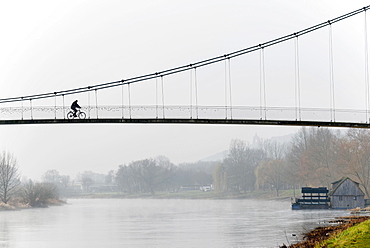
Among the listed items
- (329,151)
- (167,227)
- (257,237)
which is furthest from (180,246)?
(329,151)

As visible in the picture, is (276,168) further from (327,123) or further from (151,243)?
(151,243)

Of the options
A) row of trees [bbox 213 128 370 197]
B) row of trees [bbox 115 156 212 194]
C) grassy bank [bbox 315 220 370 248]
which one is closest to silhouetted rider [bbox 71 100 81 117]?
grassy bank [bbox 315 220 370 248]

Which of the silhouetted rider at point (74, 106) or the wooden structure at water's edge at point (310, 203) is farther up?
the silhouetted rider at point (74, 106)

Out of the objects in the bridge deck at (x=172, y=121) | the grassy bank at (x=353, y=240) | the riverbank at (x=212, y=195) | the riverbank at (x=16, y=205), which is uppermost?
the bridge deck at (x=172, y=121)

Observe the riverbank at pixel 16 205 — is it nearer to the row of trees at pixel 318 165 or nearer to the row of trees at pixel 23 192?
the row of trees at pixel 23 192

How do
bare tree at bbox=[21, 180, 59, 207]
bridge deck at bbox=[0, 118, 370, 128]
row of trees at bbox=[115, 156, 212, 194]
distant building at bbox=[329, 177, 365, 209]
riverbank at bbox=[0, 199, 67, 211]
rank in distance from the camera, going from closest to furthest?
bridge deck at bbox=[0, 118, 370, 128]
distant building at bbox=[329, 177, 365, 209]
riverbank at bbox=[0, 199, 67, 211]
bare tree at bbox=[21, 180, 59, 207]
row of trees at bbox=[115, 156, 212, 194]

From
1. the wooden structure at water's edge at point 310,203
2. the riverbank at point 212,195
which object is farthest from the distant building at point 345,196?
the riverbank at point 212,195

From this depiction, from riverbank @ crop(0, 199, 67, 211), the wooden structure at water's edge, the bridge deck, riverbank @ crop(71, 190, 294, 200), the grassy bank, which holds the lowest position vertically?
riverbank @ crop(71, 190, 294, 200)

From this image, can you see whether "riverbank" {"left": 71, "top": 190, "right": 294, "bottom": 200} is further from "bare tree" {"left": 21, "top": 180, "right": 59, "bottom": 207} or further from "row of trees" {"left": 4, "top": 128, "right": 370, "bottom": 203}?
"bare tree" {"left": 21, "top": 180, "right": 59, "bottom": 207}

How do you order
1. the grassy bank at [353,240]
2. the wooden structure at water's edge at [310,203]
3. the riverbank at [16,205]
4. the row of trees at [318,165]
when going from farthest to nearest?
the riverbank at [16,205] < the row of trees at [318,165] < the wooden structure at water's edge at [310,203] < the grassy bank at [353,240]

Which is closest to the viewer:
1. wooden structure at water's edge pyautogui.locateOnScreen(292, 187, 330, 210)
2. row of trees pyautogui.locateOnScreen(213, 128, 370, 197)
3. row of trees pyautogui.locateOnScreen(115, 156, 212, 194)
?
wooden structure at water's edge pyautogui.locateOnScreen(292, 187, 330, 210)

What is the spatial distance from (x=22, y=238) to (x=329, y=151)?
231 ft

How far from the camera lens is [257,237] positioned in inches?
1797

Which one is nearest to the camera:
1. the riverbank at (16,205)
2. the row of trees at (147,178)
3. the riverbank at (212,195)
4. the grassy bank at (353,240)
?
the grassy bank at (353,240)
